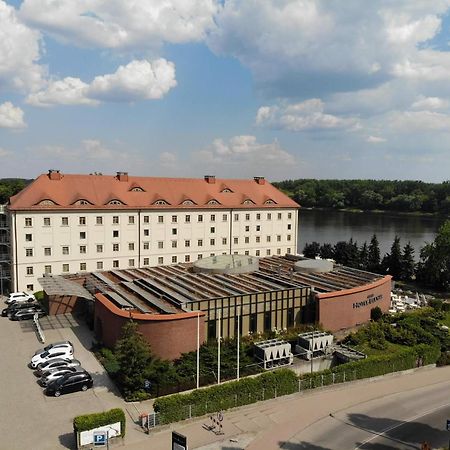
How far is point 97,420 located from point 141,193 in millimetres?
32400

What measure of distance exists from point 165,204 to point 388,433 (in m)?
33.0

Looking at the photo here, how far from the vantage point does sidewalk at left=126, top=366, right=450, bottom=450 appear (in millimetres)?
19312

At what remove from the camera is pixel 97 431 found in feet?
59.5

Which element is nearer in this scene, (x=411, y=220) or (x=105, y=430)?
(x=105, y=430)

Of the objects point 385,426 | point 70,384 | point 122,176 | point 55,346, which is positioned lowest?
point 385,426

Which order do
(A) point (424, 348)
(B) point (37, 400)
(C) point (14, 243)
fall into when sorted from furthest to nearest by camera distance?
(C) point (14, 243) → (A) point (424, 348) → (B) point (37, 400)

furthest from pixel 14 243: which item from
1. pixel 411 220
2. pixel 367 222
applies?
pixel 411 220

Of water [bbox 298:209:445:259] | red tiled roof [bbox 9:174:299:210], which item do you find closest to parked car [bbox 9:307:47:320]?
red tiled roof [bbox 9:174:299:210]

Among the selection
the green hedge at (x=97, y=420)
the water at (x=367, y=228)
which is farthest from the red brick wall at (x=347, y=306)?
the water at (x=367, y=228)

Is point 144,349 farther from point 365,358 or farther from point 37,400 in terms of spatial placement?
point 365,358

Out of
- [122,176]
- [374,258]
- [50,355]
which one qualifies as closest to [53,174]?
[122,176]

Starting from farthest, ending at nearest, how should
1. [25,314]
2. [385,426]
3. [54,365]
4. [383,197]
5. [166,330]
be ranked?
[383,197], [25,314], [166,330], [54,365], [385,426]

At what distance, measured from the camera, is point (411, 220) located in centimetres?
12281

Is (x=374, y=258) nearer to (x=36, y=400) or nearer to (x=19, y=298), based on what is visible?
(x=19, y=298)
